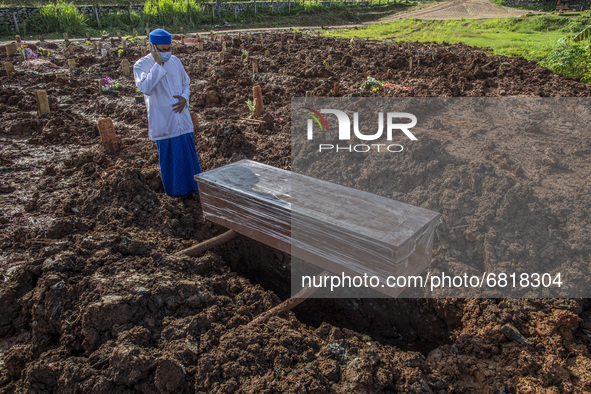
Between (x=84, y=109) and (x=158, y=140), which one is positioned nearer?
(x=158, y=140)

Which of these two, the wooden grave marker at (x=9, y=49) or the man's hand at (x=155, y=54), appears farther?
the wooden grave marker at (x=9, y=49)

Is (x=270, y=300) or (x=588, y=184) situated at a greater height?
(x=588, y=184)

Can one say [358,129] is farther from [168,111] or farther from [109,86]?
[109,86]

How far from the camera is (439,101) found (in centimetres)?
703

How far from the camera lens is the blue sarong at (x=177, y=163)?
428cm

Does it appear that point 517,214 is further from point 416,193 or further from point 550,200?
point 416,193

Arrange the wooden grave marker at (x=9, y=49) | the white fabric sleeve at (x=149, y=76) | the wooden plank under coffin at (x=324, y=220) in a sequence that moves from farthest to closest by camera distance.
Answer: the wooden grave marker at (x=9, y=49)
the white fabric sleeve at (x=149, y=76)
the wooden plank under coffin at (x=324, y=220)

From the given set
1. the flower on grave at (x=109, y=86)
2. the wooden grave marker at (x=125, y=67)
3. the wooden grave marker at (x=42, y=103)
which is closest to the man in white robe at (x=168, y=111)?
the wooden grave marker at (x=42, y=103)

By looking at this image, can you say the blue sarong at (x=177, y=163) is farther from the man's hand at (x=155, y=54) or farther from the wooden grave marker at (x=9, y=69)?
the wooden grave marker at (x=9, y=69)

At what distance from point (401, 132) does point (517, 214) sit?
2.33m

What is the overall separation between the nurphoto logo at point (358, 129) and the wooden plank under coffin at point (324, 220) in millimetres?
1874

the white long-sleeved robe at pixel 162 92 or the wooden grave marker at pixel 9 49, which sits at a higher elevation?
the wooden grave marker at pixel 9 49

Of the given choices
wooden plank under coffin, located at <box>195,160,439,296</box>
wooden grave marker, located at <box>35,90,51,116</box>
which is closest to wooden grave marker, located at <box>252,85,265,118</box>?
wooden plank under coffin, located at <box>195,160,439,296</box>

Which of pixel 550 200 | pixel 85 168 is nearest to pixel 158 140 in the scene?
pixel 85 168
